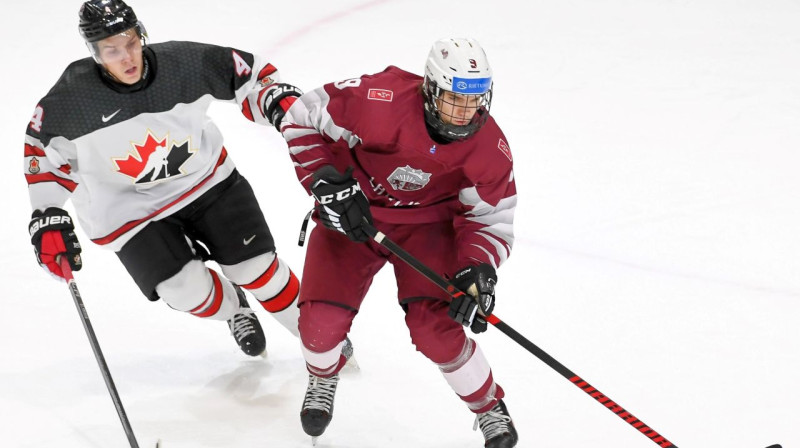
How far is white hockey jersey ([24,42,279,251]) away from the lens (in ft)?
8.98

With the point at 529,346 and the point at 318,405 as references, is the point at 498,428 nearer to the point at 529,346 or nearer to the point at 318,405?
the point at 529,346

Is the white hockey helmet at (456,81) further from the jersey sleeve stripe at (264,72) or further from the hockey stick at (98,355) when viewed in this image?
the hockey stick at (98,355)

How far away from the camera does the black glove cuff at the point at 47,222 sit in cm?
276

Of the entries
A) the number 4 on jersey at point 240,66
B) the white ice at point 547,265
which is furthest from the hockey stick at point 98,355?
the number 4 on jersey at point 240,66

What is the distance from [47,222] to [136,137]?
37cm

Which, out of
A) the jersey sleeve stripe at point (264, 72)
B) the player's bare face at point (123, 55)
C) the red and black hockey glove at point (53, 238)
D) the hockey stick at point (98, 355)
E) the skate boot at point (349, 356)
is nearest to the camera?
the hockey stick at point (98, 355)

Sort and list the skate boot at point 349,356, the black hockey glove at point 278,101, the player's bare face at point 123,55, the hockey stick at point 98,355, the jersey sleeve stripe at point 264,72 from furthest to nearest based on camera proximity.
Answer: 1. the skate boot at point 349,356
2. the jersey sleeve stripe at point 264,72
3. the black hockey glove at point 278,101
4. the player's bare face at point 123,55
5. the hockey stick at point 98,355

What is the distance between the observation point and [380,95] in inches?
104

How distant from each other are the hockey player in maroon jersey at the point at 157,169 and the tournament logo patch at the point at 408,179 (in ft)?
1.51

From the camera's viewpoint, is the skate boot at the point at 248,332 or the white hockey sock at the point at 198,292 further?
the skate boot at the point at 248,332

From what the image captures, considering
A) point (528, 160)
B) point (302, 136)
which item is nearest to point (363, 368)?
point (302, 136)

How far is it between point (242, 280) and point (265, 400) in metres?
0.41

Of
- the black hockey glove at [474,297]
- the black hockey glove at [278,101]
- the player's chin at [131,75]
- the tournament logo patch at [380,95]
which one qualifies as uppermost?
the player's chin at [131,75]

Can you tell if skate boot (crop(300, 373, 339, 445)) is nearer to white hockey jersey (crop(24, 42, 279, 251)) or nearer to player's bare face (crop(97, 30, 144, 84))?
white hockey jersey (crop(24, 42, 279, 251))
